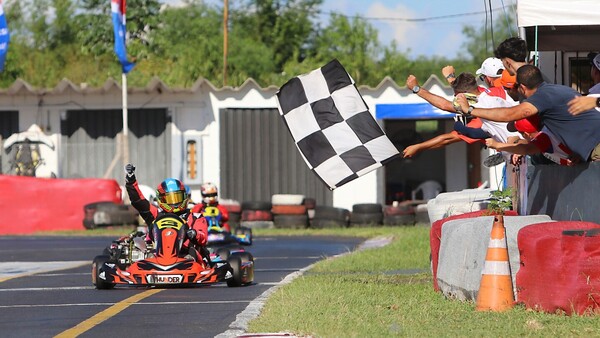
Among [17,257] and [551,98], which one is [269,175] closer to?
[17,257]

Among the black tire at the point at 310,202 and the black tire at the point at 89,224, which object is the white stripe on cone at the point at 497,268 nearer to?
the black tire at the point at 89,224

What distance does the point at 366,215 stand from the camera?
28359mm

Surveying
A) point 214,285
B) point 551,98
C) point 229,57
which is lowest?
point 214,285

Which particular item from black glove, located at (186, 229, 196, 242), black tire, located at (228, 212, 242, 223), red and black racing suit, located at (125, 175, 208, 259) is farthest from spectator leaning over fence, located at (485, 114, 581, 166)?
black tire, located at (228, 212, 242, 223)

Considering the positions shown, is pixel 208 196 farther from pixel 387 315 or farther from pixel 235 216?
pixel 387 315

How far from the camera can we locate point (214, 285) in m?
13.0

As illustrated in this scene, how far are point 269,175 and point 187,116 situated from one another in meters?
2.47

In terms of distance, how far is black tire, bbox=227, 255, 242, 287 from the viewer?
41.1 ft

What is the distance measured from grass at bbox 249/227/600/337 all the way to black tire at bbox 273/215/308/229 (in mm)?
15268

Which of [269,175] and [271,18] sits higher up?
[271,18]

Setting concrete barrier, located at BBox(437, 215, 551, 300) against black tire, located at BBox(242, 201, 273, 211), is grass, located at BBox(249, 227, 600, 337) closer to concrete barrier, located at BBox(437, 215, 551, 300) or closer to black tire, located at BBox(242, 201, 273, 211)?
concrete barrier, located at BBox(437, 215, 551, 300)

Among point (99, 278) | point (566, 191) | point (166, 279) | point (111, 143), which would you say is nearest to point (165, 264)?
point (166, 279)

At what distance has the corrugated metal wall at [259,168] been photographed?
31.5 m

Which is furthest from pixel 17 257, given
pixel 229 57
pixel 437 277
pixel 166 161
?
pixel 229 57
